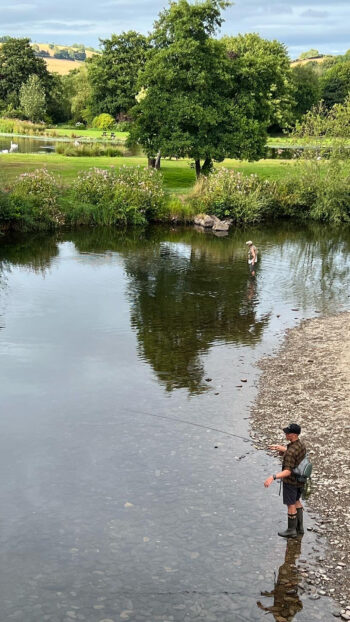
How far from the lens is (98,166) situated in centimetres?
6334

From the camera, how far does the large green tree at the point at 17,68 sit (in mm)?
134875

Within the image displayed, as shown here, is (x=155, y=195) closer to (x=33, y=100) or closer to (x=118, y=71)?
(x=118, y=71)

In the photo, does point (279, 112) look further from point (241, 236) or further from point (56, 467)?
point (56, 467)

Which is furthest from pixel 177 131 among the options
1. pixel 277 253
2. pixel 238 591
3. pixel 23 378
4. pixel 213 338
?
pixel 238 591

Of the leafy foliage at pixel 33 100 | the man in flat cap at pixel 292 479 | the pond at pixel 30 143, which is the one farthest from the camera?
the leafy foliage at pixel 33 100

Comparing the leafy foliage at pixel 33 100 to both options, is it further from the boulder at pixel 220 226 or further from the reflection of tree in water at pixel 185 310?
the reflection of tree in water at pixel 185 310

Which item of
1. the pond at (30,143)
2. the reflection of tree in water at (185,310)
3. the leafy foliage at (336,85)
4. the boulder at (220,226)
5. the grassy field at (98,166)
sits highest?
the leafy foliage at (336,85)

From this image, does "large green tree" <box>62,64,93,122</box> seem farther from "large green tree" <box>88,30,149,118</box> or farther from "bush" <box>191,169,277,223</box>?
"bush" <box>191,169,277,223</box>

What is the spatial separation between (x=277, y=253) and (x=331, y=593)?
33793 mm

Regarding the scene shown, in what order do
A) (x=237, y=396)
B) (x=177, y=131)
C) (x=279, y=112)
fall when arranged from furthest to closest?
1. (x=279, y=112)
2. (x=177, y=131)
3. (x=237, y=396)

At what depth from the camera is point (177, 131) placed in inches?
2191

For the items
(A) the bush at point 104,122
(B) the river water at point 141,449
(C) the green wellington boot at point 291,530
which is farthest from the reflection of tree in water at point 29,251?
(A) the bush at point 104,122

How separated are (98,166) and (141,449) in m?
49.0

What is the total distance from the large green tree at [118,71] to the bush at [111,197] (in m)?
21.5
